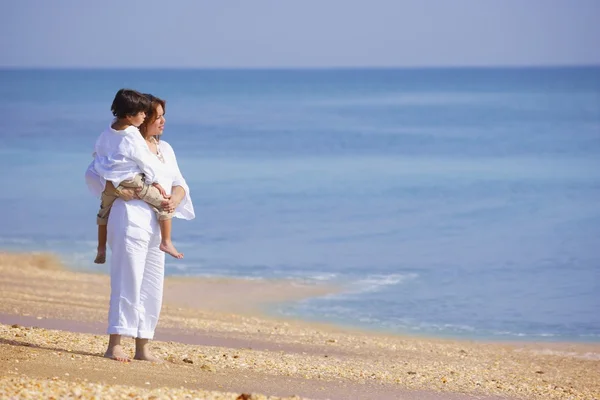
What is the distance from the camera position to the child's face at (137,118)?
21.4 ft

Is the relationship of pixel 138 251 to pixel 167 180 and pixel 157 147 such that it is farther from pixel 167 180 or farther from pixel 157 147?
pixel 157 147

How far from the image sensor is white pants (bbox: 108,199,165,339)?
21.6 ft

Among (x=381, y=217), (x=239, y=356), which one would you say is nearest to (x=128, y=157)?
(x=239, y=356)

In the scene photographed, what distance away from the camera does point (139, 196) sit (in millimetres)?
6594

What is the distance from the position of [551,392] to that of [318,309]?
449 centimetres

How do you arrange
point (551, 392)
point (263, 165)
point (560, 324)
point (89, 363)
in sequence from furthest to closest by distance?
point (263, 165)
point (560, 324)
point (551, 392)
point (89, 363)

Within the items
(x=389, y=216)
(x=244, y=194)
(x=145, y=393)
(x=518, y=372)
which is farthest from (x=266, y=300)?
(x=244, y=194)

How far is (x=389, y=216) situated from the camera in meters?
20.5

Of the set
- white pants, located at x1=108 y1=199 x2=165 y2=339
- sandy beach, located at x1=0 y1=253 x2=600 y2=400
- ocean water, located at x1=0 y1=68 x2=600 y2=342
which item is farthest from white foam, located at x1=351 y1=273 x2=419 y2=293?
white pants, located at x1=108 y1=199 x2=165 y2=339

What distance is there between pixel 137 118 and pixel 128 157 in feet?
0.80

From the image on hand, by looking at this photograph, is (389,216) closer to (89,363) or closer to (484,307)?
(484,307)

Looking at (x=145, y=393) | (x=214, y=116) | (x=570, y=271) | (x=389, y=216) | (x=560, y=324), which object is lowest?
(x=145, y=393)

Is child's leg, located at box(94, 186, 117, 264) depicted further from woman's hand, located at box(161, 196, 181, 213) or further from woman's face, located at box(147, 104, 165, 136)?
woman's face, located at box(147, 104, 165, 136)

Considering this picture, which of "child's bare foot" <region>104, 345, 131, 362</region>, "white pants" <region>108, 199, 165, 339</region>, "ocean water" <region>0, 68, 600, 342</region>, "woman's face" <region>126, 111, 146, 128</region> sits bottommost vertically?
"child's bare foot" <region>104, 345, 131, 362</region>
